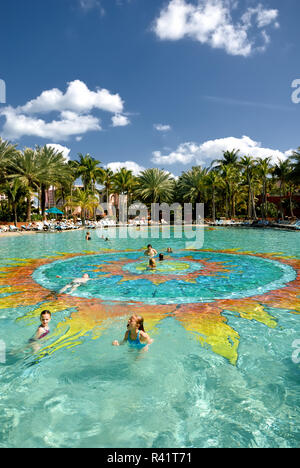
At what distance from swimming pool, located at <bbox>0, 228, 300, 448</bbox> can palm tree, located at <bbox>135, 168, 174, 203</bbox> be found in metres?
50.3

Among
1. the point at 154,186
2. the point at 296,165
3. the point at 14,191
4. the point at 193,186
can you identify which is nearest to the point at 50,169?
the point at 14,191

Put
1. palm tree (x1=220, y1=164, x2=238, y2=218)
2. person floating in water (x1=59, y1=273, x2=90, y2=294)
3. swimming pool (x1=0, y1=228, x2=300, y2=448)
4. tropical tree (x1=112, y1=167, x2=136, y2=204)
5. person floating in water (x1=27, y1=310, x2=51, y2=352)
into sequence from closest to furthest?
1. swimming pool (x1=0, y1=228, x2=300, y2=448)
2. person floating in water (x1=27, y1=310, x2=51, y2=352)
3. person floating in water (x1=59, y1=273, x2=90, y2=294)
4. palm tree (x1=220, y1=164, x2=238, y2=218)
5. tropical tree (x1=112, y1=167, x2=136, y2=204)

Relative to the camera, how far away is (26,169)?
135ft

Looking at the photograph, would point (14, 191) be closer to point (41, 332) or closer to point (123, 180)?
point (123, 180)

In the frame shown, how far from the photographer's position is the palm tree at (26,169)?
133 ft

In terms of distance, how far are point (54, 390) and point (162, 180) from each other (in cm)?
5784

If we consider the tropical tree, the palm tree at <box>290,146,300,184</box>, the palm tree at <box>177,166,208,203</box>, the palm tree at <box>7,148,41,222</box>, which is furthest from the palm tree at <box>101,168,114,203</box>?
the palm tree at <box>290,146,300,184</box>

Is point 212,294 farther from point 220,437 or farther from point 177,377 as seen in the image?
point 220,437

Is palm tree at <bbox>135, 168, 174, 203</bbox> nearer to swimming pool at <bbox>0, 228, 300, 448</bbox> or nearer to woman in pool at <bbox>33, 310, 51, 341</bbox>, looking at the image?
swimming pool at <bbox>0, 228, 300, 448</bbox>

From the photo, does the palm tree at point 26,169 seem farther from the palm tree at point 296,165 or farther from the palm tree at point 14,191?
the palm tree at point 296,165

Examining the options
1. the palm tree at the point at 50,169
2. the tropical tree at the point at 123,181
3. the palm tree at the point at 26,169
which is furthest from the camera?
the tropical tree at the point at 123,181

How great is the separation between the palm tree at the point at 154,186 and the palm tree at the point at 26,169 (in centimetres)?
2277

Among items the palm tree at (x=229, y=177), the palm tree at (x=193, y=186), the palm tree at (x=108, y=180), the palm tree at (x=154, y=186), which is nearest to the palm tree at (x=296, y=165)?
the palm tree at (x=229, y=177)

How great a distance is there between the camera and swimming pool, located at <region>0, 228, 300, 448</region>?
3637 millimetres
